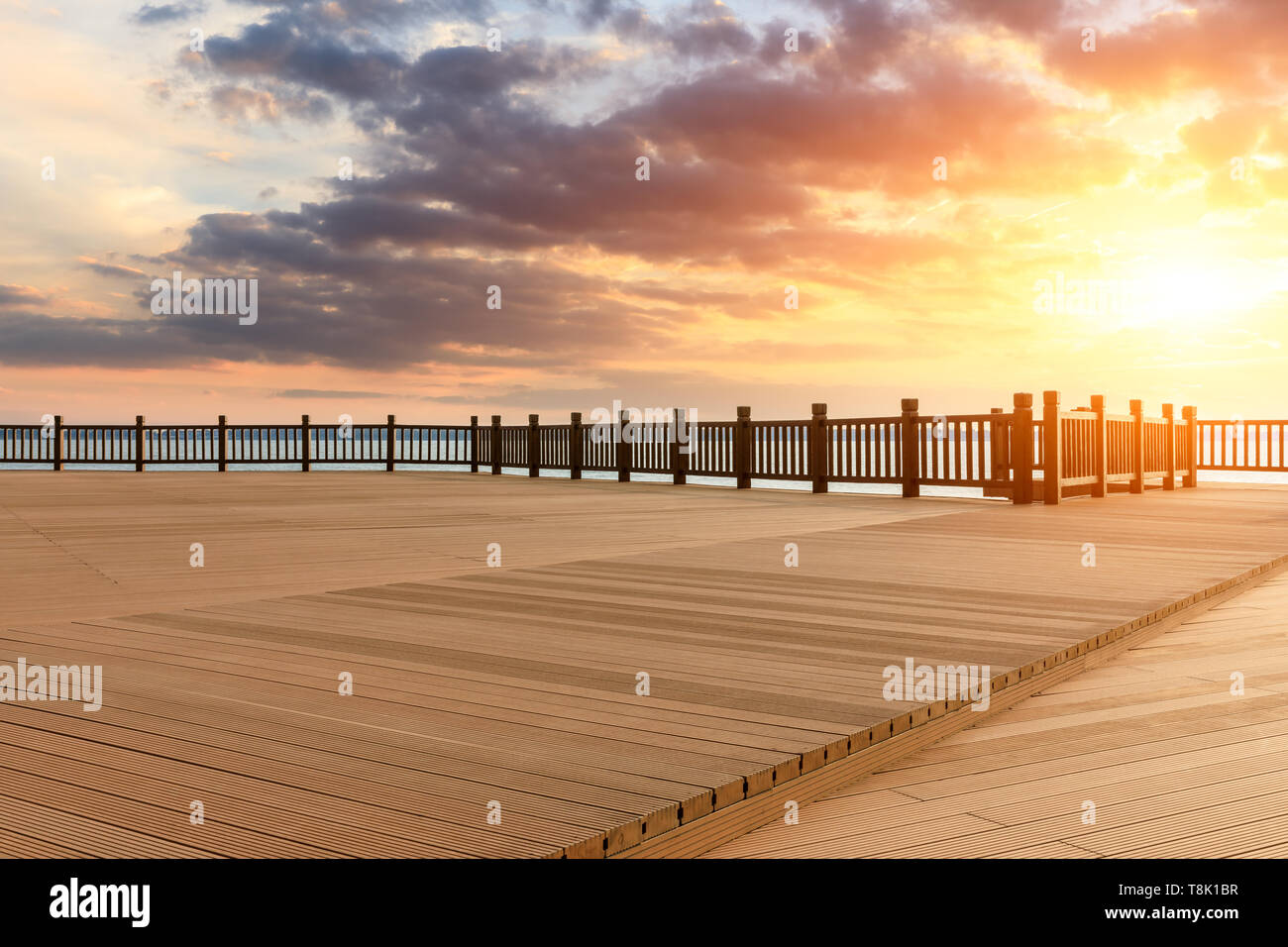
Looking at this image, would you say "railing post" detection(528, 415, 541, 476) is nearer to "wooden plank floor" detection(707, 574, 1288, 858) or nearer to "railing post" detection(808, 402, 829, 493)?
"railing post" detection(808, 402, 829, 493)

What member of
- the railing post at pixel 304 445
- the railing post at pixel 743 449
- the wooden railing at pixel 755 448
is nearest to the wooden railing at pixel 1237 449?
the wooden railing at pixel 755 448

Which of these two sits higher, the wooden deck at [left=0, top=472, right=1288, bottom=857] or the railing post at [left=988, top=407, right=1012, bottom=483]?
the railing post at [left=988, top=407, right=1012, bottom=483]

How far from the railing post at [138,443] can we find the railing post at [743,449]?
15.0 meters

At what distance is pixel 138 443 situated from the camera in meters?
21.8

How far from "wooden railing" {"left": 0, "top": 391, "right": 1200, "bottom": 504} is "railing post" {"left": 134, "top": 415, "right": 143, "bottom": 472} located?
5 cm

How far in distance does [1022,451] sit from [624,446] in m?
7.85

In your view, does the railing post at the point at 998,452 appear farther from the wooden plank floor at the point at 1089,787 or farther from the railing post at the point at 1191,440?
the wooden plank floor at the point at 1089,787

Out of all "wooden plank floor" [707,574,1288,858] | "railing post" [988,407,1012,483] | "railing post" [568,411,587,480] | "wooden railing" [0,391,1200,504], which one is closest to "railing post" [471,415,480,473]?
"wooden railing" [0,391,1200,504]

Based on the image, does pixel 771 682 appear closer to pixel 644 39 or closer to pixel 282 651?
pixel 282 651

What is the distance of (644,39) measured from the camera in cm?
1823

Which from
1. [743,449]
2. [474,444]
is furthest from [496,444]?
[743,449]

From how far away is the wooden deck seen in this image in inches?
73.8

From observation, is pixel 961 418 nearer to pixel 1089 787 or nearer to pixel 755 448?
pixel 755 448
